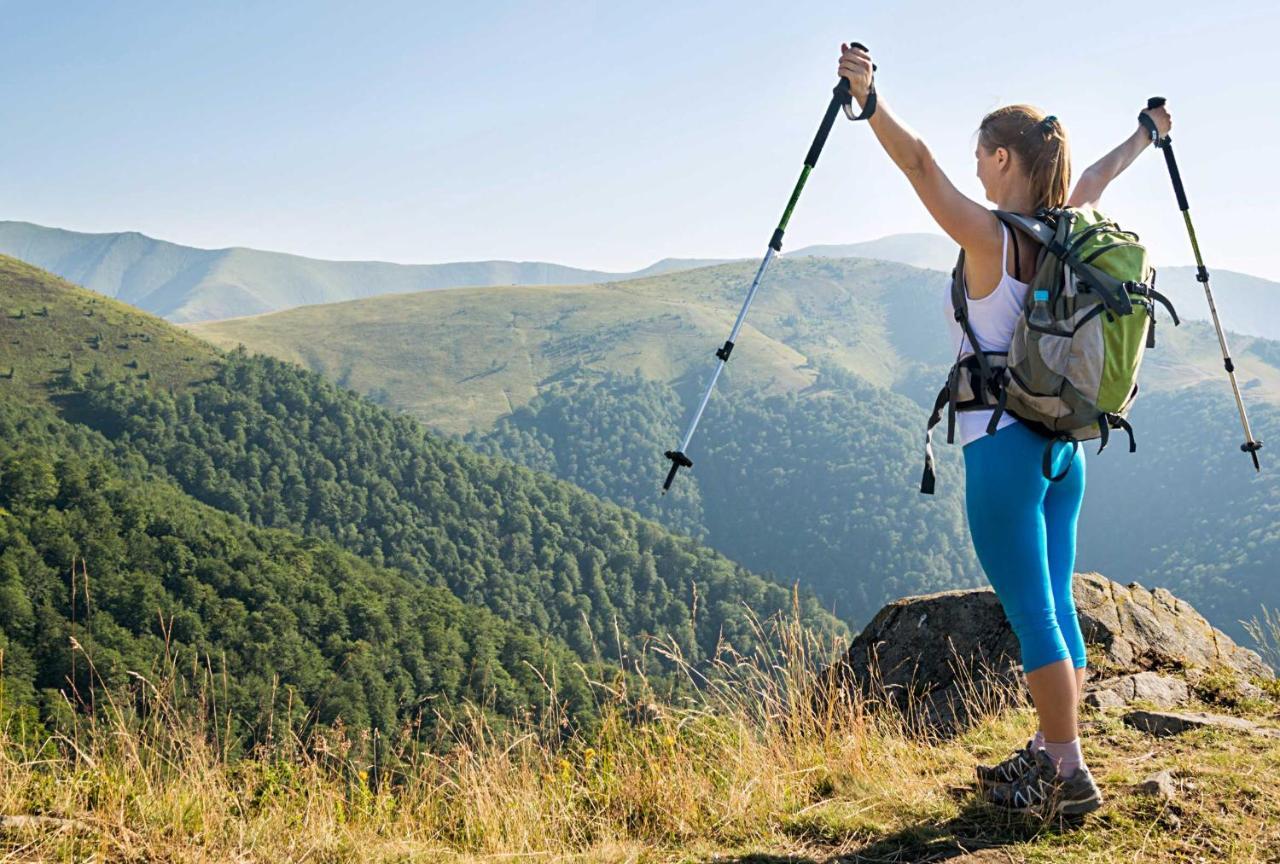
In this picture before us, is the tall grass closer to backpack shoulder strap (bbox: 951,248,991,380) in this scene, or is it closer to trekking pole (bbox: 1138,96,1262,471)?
backpack shoulder strap (bbox: 951,248,991,380)

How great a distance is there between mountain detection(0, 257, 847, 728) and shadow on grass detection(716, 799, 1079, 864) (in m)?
46.4

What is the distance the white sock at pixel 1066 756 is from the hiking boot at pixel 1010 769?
8cm

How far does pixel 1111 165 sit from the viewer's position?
3.51 metres

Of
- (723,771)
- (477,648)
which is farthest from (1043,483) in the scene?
(477,648)

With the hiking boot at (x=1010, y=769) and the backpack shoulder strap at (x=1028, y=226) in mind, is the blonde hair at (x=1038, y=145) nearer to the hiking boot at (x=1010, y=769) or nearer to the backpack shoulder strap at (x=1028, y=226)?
the backpack shoulder strap at (x=1028, y=226)

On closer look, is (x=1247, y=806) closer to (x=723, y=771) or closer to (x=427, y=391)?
(x=723, y=771)

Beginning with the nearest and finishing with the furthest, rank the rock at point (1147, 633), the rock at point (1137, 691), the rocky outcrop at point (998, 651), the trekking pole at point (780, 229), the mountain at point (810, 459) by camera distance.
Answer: the trekking pole at point (780, 229) < the rock at point (1137, 691) < the rocky outcrop at point (998, 651) < the rock at point (1147, 633) < the mountain at point (810, 459)

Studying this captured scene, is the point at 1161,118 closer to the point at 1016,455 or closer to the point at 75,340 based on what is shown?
the point at 1016,455

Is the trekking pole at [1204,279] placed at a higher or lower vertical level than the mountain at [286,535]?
higher

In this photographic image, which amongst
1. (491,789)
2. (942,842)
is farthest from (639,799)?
(942,842)

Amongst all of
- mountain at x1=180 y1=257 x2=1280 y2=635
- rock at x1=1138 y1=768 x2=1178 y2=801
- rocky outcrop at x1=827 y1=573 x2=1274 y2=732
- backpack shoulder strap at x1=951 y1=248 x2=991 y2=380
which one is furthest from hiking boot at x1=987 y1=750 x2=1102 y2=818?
mountain at x1=180 y1=257 x2=1280 y2=635

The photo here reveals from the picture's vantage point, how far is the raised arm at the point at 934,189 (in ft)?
8.08

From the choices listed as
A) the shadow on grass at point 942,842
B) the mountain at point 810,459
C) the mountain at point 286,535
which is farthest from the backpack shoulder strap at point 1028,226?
the mountain at point 810,459

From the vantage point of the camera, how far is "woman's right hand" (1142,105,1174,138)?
12.1 ft
